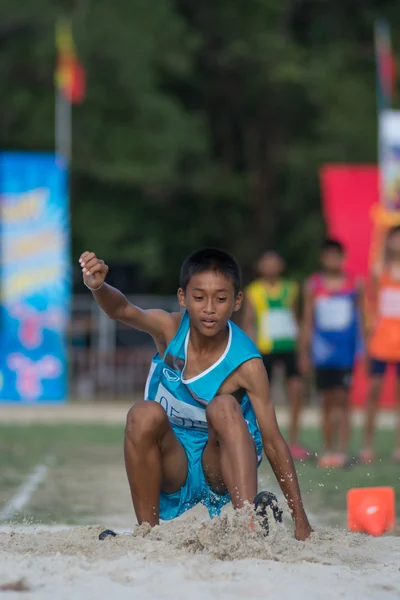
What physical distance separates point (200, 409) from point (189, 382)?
0.45 feet

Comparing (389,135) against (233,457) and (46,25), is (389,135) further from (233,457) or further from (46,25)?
(233,457)

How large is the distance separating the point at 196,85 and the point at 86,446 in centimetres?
1600

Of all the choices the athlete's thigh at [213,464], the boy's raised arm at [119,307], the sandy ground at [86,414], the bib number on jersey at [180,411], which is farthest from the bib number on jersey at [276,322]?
the athlete's thigh at [213,464]

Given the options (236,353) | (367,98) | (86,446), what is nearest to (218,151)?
(367,98)

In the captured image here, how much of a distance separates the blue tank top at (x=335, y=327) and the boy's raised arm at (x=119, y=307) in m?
4.93

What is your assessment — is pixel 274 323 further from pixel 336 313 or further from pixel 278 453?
pixel 278 453

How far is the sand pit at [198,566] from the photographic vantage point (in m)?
3.66

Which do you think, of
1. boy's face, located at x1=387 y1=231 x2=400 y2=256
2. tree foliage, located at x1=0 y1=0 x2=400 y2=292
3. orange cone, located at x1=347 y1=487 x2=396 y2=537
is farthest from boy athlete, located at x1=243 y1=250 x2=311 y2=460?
tree foliage, located at x1=0 y1=0 x2=400 y2=292

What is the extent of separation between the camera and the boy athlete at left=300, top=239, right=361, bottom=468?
9891 millimetres

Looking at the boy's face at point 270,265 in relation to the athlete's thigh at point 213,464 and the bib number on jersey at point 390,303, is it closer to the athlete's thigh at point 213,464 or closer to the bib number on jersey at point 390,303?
the bib number on jersey at point 390,303

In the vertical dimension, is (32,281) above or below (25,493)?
above

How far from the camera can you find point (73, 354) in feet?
65.3

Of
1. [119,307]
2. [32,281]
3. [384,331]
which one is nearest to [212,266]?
[119,307]

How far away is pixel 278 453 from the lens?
4.57 metres
